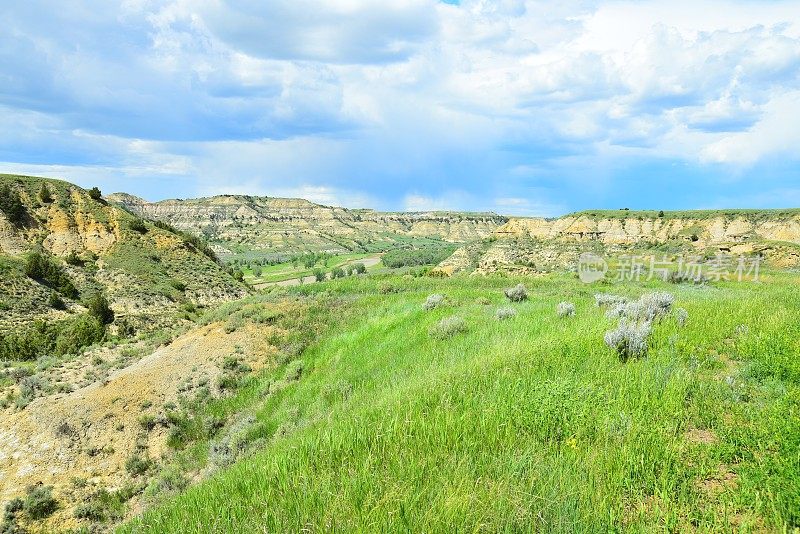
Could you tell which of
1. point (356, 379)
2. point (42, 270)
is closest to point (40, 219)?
point (42, 270)

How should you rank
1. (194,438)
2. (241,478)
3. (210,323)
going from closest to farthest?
(241,478) → (194,438) → (210,323)

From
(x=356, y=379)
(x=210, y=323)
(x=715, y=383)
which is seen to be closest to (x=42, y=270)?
(x=210, y=323)

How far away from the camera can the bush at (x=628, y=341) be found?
677 centimetres

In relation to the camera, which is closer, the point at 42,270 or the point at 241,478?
the point at 241,478

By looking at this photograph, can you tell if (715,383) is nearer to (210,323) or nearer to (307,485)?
(307,485)

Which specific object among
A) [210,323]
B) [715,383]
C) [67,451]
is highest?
[715,383]

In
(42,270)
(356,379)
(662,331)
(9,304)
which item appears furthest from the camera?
(42,270)

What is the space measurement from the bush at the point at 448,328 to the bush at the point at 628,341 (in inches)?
190

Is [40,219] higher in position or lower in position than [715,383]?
higher

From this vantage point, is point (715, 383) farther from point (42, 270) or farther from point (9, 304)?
point (42, 270)

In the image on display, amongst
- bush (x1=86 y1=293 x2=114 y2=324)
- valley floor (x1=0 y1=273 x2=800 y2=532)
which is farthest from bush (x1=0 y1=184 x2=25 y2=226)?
valley floor (x1=0 y1=273 x2=800 y2=532)

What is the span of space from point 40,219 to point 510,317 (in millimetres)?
73003

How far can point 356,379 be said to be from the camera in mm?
10641

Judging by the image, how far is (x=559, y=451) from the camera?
4.17 m
